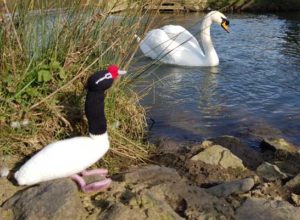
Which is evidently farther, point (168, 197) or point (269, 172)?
point (269, 172)

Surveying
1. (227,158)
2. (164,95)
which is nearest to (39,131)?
(227,158)

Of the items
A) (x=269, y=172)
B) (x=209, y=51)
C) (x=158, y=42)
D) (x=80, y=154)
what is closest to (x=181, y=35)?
(x=158, y=42)

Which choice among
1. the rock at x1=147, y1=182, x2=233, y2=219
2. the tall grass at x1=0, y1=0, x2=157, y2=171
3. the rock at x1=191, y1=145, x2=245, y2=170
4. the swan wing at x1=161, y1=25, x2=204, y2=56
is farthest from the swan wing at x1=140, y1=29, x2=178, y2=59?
the rock at x1=147, y1=182, x2=233, y2=219

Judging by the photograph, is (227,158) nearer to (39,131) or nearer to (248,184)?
(248,184)

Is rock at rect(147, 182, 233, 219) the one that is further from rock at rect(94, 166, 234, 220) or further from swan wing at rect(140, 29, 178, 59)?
swan wing at rect(140, 29, 178, 59)

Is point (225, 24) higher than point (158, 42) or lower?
higher

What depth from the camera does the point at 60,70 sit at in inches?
219

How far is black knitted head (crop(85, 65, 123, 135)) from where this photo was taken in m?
4.88

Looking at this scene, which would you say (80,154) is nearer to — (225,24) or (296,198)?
(296,198)

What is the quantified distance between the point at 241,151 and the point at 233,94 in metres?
2.97

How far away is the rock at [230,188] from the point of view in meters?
4.63

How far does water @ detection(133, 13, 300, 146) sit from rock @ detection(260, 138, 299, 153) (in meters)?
0.37

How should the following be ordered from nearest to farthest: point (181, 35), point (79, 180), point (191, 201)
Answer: point (191, 201), point (79, 180), point (181, 35)

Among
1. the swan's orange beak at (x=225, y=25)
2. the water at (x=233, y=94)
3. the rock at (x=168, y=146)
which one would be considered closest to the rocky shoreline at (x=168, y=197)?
the rock at (x=168, y=146)
